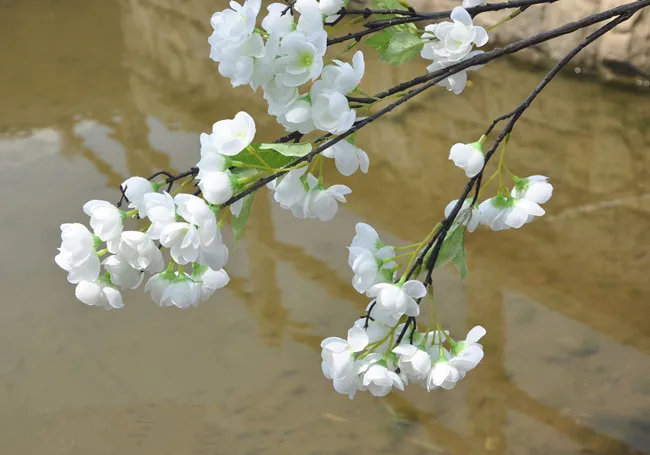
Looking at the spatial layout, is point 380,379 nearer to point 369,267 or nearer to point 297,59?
point 369,267

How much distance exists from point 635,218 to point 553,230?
192 mm

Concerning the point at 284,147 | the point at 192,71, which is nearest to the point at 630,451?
the point at 284,147

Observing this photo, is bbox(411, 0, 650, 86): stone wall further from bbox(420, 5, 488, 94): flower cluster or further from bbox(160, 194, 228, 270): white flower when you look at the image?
bbox(160, 194, 228, 270): white flower

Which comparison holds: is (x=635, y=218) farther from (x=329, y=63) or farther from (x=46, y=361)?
(x=329, y=63)

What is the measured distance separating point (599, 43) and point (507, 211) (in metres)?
2.01

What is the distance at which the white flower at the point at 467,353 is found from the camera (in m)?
0.52

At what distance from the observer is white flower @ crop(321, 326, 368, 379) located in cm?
50

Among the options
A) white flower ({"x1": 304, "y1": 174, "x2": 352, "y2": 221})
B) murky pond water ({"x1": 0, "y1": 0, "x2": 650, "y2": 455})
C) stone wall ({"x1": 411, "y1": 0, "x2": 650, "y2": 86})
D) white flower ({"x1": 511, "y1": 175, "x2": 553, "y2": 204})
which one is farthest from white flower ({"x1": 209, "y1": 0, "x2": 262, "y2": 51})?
stone wall ({"x1": 411, "y1": 0, "x2": 650, "y2": 86})

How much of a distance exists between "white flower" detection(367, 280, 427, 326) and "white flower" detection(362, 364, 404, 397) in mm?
35

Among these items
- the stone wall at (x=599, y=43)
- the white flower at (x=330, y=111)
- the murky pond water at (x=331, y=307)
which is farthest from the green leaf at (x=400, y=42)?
the stone wall at (x=599, y=43)

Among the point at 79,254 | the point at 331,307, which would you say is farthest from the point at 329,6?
the point at 331,307

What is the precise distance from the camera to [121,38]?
2.90m

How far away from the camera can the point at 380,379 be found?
1.63 feet

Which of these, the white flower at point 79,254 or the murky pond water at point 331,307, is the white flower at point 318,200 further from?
the murky pond water at point 331,307
